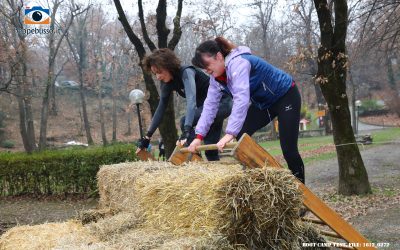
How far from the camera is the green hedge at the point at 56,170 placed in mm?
13492

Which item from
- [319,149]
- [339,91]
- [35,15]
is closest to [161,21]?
[339,91]

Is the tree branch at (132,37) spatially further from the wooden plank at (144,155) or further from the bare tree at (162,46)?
the wooden plank at (144,155)

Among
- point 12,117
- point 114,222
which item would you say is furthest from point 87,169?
point 12,117

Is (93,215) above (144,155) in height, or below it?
below

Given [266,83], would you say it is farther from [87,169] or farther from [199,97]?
[87,169]

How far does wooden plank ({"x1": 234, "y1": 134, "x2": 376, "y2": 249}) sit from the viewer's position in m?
2.98

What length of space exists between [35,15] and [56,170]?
52.9 ft

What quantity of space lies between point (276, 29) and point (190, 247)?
48.3 m

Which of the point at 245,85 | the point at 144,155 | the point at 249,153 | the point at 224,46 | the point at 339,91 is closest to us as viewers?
the point at 249,153

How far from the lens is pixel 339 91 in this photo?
8883mm

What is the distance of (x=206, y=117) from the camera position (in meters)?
4.06

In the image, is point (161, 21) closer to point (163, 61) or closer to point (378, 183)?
point (378, 183)

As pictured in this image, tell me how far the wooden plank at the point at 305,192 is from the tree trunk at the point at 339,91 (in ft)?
19.2

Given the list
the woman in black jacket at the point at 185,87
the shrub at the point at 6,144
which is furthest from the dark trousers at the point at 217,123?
the shrub at the point at 6,144
